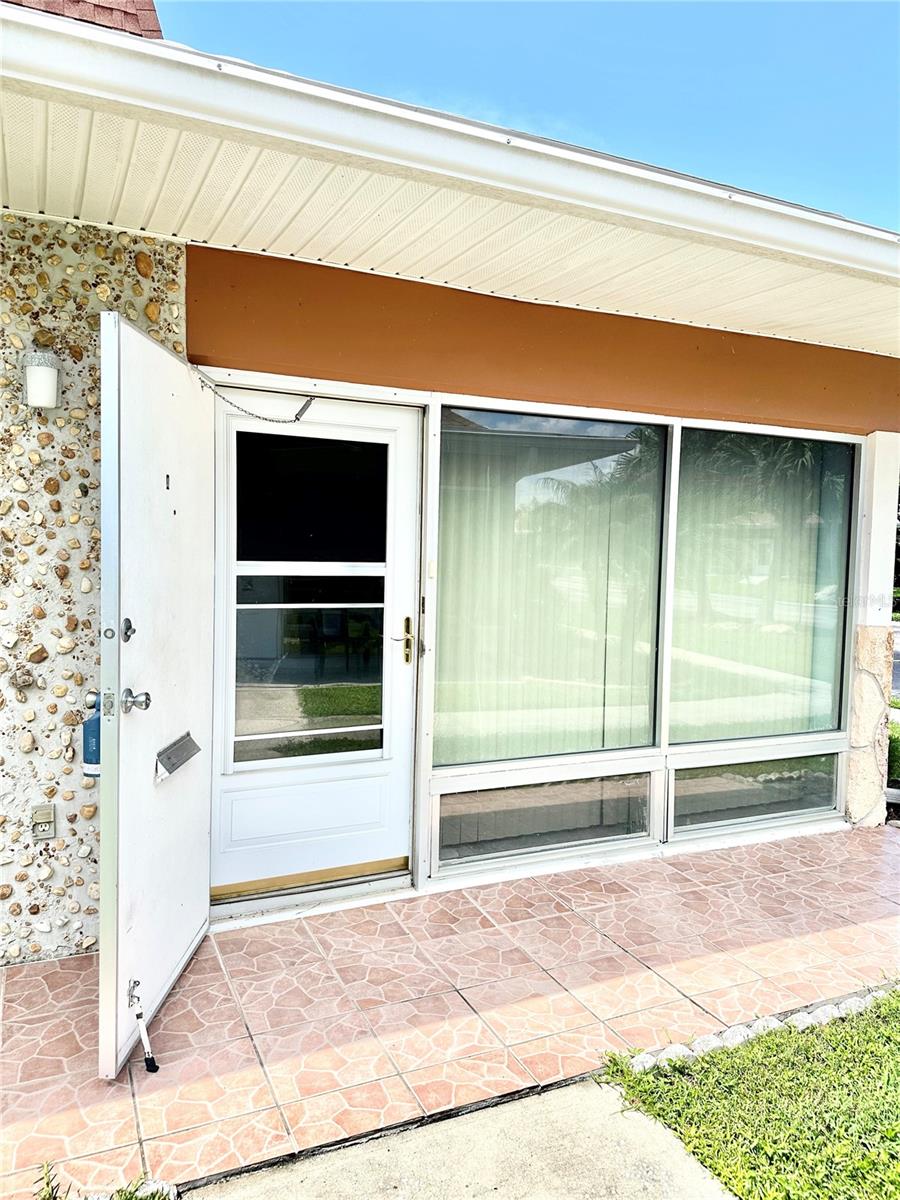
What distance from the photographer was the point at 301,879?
338cm

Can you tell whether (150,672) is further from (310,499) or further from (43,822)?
(310,499)

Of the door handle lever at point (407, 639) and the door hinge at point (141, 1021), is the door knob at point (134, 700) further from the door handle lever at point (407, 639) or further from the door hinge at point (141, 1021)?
A: the door handle lever at point (407, 639)

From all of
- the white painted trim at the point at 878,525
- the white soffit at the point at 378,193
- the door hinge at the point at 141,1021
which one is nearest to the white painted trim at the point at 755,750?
the white painted trim at the point at 878,525

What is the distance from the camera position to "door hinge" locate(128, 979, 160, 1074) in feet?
7.50

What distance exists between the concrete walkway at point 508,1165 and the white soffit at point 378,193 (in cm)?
267

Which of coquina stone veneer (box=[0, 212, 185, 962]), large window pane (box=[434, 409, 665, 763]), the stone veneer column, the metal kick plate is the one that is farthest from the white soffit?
the metal kick plate

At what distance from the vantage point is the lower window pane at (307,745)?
328cm

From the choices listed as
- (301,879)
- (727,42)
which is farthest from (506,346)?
(727,42)

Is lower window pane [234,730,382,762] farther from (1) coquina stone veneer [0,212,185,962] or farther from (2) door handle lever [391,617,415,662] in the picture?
(1) coquina stone veneer [0,212,185,962]

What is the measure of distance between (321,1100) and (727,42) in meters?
6.32

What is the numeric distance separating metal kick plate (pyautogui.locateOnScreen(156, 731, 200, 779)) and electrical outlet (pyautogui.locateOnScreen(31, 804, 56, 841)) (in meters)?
0.60

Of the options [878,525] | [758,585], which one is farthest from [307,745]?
[878,525]

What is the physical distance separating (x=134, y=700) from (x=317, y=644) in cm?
117

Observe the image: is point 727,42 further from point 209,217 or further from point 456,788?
point 456,788
